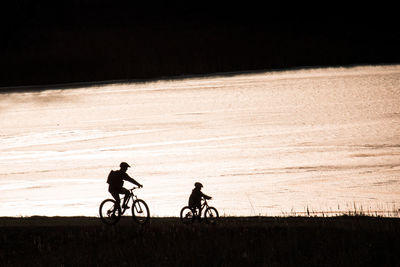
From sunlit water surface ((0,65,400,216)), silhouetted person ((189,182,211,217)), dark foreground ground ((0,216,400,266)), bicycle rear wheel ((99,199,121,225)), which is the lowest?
dark foreground ground ((0,216,400,266))

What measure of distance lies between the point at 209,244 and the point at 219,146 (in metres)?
33.3

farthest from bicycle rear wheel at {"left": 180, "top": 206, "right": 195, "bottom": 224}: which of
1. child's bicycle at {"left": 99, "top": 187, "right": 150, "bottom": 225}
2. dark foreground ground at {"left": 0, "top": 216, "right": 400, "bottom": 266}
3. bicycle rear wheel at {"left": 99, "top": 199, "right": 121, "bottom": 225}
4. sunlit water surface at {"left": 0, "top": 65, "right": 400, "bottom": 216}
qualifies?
sunlit water surface at {"left": 0, "top": 65, "right": 400, "bottom": 216}

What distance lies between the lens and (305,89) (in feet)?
287

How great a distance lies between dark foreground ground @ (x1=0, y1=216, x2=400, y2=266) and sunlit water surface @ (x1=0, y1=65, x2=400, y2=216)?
8.33m

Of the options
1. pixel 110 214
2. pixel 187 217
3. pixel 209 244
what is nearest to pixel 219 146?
pixel 187 217

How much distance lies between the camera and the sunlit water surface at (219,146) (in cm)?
2867

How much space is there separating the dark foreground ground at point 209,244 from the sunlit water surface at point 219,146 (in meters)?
8.33

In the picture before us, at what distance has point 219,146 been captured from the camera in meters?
47.2

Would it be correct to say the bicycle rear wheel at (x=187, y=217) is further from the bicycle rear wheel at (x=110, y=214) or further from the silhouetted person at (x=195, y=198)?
the bicycle rear wheel at (x=110, y=214)

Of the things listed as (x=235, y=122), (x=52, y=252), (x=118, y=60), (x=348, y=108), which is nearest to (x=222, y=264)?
(x=52, y=252)

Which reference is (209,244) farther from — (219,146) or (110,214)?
(219,146)

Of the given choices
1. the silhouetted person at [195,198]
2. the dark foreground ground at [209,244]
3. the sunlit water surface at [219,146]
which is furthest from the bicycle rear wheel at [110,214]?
the sunlit water surface at [219,146]

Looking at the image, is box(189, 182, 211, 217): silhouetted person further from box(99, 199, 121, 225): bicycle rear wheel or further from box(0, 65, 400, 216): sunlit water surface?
box(0, 65, 400, 216): sunlit water surface

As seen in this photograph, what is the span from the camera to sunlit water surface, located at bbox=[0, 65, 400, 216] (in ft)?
94.1
